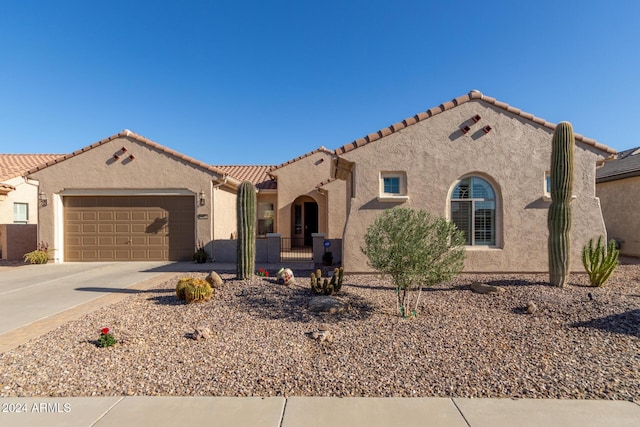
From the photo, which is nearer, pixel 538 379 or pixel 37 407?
pixel 37 407

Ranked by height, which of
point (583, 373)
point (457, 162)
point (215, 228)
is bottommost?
point (583, 373)

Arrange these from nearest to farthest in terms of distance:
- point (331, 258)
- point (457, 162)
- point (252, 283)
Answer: point (252, 283) < point (457, 162) < point (331, 258)

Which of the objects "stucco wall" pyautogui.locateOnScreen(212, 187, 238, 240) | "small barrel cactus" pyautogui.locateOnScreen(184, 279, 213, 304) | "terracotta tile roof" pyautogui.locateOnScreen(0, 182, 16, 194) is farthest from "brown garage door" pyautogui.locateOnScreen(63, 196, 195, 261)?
"small barrel cactus" pyautogui.locateOnScreen(184, 279, 213, 304)

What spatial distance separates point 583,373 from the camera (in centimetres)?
372

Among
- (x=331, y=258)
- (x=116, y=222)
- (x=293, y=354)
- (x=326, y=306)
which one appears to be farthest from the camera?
(x=116, y=222)

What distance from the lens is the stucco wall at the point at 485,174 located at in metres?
8.95

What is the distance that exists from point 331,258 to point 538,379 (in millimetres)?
7887

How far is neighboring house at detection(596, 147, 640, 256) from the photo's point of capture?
1232 cm

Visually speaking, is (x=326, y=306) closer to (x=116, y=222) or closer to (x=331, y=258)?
(x=331, y=258)

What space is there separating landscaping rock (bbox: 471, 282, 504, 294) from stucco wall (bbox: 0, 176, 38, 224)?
762 inches

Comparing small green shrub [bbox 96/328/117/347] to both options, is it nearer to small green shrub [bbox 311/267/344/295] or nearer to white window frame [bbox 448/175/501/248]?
small green shrub [bbox 311/267/344/295]

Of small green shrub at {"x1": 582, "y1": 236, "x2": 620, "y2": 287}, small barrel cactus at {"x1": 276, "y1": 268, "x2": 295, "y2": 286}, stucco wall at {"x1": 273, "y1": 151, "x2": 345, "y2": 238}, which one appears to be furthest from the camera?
stucco wall at {"x1": 273, "y1": 151, "x2": 345, "y2": 238}

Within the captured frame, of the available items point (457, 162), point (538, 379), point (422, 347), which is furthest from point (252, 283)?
point (457, 162)

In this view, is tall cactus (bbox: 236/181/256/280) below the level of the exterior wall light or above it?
below
